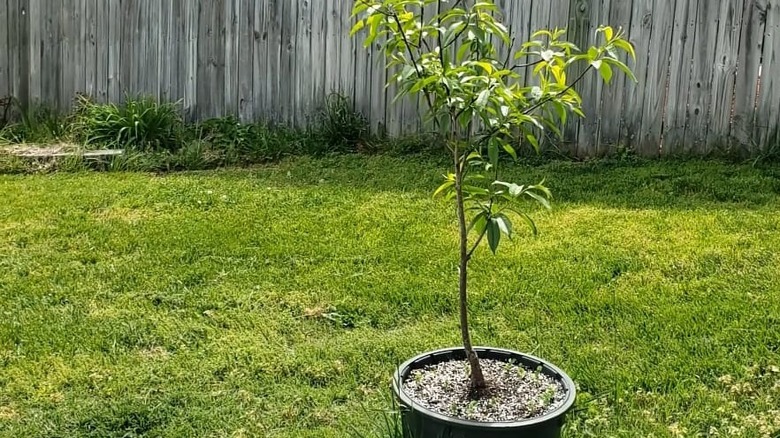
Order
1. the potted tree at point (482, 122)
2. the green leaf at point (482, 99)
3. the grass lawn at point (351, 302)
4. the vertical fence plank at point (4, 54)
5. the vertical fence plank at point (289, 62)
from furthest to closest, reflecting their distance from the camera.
Result: the vertical fence plank at point (4, 54) → the vertical fence plank at point (289, 62) → the grass lawn at point (351, 302) → the potted tree at point (482, 122) → the green leaf at point (482, 99)

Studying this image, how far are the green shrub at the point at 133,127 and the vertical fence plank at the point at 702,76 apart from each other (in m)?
3.94

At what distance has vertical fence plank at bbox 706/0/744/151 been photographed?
559 centimetres

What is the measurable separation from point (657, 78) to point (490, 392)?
4068 mm

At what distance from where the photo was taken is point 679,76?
5734 millimetres

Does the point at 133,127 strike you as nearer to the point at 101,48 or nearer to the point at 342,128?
the point at 101,48

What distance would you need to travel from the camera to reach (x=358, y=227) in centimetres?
454

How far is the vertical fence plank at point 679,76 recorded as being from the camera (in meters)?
5.69

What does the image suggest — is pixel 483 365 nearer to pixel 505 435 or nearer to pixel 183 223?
pixel 505 435

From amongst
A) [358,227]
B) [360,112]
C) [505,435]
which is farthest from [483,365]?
[360,112]

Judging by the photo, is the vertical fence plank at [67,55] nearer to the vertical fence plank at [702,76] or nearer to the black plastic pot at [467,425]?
the vertical fence plank at [702,76]

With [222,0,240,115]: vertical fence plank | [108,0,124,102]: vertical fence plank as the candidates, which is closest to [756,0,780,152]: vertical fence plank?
[222,0,240,115]: vertical fence plank

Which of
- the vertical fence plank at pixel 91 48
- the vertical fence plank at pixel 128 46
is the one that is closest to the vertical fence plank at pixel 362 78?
the vertical fence plank at pixel 128 46

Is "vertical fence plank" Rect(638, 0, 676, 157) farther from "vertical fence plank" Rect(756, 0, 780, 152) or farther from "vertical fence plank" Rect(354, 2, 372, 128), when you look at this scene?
"vertical fence plank" Rect(354, 2, 372, 128)

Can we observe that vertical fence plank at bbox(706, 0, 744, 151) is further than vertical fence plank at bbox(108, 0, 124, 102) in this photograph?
No
